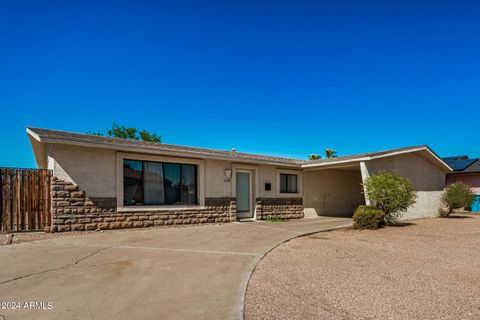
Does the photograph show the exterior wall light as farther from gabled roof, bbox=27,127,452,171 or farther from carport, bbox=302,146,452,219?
carport, bbox=302,146,452,219

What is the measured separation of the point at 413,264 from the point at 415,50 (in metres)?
10.5

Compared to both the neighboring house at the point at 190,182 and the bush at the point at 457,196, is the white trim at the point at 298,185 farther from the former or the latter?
the bush at the point at 457,196

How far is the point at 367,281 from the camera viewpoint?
4.47 meters

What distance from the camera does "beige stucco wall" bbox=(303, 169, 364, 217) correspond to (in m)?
15.3

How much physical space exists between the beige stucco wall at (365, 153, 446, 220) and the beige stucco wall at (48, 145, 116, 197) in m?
10.6

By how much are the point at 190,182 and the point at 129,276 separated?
22.4 ft

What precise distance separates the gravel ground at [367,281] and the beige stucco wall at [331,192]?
752 cm

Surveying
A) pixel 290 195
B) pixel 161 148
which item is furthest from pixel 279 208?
pixel 161 148

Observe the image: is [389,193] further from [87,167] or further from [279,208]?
[87,167]

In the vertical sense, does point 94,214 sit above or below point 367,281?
above

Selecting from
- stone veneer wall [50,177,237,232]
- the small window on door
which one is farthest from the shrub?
stone veneer wall [50,177,237,232]

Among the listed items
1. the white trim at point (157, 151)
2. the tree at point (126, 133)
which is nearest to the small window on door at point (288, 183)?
the white trim at point (157, 151)

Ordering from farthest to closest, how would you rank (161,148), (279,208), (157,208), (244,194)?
(279,208) < (244,194) < (161,148) < (157,208)

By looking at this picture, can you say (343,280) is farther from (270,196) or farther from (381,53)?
(381,53)
